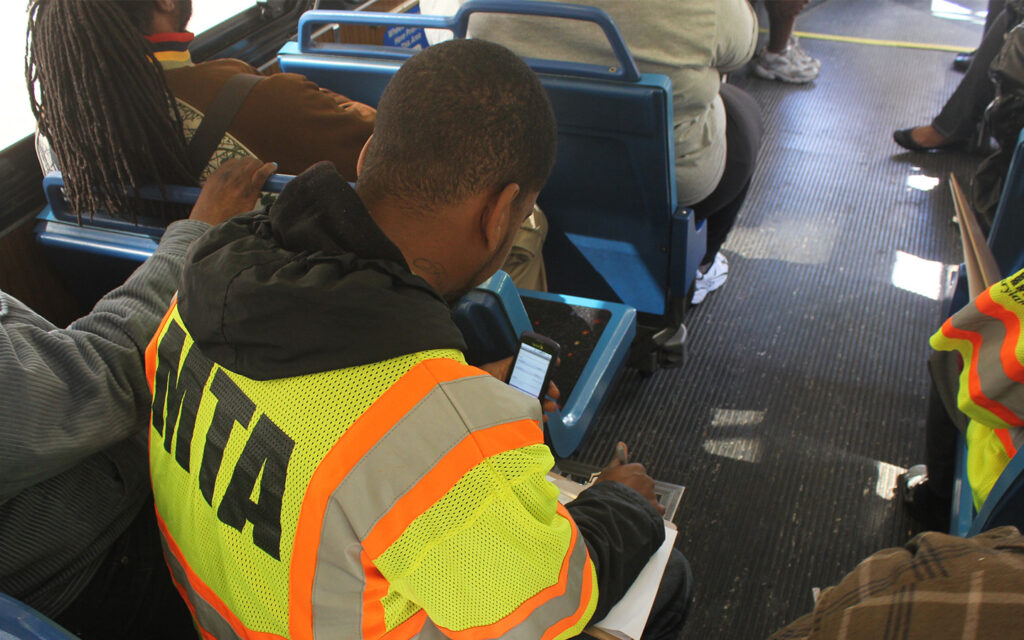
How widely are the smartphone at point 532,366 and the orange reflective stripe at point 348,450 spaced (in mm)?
657

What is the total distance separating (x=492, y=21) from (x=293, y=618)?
1.69 meters

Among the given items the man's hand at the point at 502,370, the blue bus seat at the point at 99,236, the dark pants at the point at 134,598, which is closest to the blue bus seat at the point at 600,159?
the blue bus seat at the point at 99,236

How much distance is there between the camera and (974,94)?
3.54m

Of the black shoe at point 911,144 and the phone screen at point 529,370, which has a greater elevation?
the phone screen at point 529,370

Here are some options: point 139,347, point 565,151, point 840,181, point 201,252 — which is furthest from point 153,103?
point 840,181

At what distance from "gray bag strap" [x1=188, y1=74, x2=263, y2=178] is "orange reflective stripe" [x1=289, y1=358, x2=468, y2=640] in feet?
3.82

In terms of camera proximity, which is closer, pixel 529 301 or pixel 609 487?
pixel 609 487

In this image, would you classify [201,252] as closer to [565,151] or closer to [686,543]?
[565,151]

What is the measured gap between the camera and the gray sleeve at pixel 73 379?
992 mm

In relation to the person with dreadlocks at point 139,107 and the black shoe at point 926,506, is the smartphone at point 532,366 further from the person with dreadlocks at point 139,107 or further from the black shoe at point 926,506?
the black shoe at point 926,506

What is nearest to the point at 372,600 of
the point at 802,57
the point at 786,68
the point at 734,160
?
the point at 734,160

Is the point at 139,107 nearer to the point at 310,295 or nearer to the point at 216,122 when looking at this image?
the point at 216,122

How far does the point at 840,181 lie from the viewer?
3551 millimetres

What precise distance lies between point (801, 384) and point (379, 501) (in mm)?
1989
